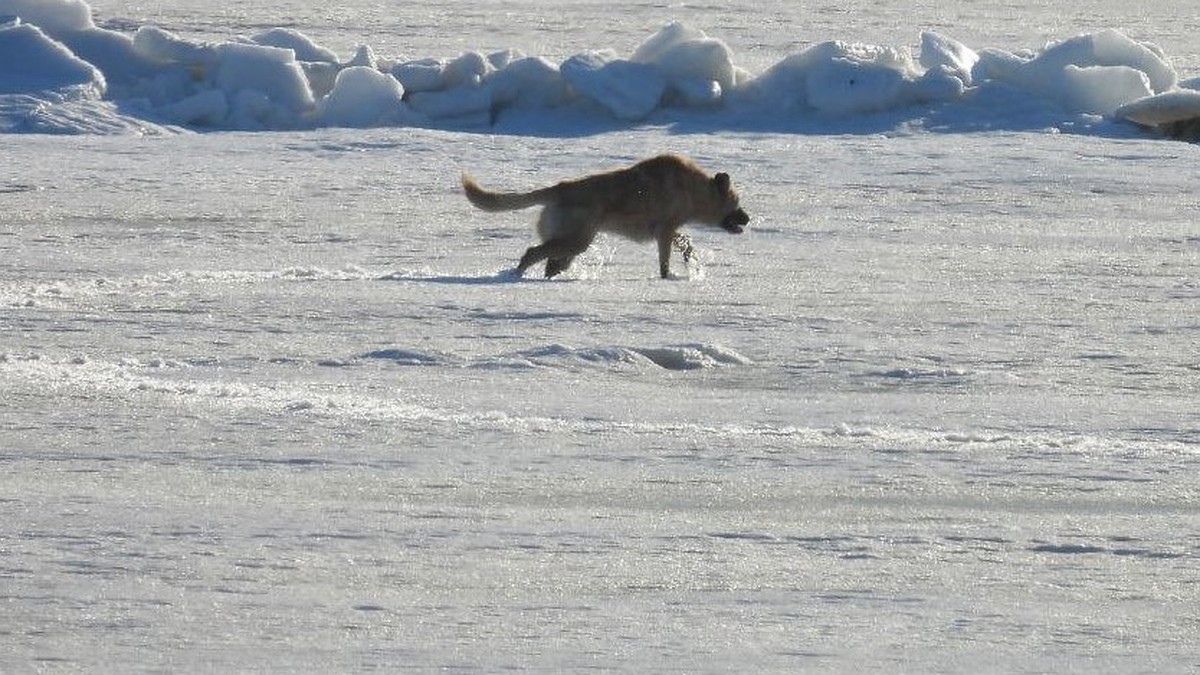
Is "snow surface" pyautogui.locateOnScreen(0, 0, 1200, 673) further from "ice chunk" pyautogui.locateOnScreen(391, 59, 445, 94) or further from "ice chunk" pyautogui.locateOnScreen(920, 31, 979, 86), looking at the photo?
"ice chunk" pyautogui.locateOnScreen(920, 31, 979, 86)

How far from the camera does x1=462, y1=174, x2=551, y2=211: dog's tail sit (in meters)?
9.63

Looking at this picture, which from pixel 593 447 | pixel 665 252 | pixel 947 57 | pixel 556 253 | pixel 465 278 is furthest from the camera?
pixel 947 57

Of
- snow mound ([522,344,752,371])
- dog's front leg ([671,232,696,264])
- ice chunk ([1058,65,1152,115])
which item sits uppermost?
ice chunk ([1058,65,1152,115])

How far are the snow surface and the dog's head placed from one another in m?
0.18

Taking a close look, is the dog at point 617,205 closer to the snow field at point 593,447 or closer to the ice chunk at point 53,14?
the snow field at point 593,447

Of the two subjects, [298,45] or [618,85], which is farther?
[298,45]

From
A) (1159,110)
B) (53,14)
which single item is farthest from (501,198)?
(53,14)

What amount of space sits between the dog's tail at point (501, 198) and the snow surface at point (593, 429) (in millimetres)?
345

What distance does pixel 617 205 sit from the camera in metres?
9.78

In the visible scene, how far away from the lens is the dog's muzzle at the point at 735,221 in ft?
34.2

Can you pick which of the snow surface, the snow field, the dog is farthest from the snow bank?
the dog

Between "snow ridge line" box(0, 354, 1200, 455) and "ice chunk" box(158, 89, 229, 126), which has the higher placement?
"snow ridge line" box(0, 354, 1200, 455)

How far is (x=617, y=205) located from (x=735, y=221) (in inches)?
36.9

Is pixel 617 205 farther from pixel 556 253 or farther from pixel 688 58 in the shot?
pixel 688 58
